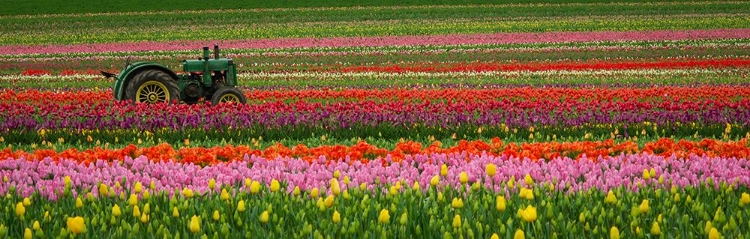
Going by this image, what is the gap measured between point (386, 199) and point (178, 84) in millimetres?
9702

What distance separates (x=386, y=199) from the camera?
5.21 metres

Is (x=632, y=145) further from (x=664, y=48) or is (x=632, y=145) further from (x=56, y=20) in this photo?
(x=56, y=20)

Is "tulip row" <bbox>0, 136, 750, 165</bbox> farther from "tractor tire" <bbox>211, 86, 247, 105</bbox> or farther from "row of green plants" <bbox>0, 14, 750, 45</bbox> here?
"row of green plants" <bbox>0, 14, 750, 45</bbox>

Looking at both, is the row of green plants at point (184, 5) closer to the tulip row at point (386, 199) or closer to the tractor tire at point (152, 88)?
the tractor tire at point (152, 88)

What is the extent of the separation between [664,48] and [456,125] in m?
22.4

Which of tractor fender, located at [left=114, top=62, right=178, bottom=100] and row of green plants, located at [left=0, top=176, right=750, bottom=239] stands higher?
row of green plants, located at [left=0, top=176, right=750, bottom=239]

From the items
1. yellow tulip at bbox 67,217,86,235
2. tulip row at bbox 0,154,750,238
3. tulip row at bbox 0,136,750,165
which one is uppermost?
yellow tulip at bbox 67,217,86,235

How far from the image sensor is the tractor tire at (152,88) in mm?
13414

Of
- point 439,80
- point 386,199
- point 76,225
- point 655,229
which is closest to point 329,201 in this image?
point 386,199

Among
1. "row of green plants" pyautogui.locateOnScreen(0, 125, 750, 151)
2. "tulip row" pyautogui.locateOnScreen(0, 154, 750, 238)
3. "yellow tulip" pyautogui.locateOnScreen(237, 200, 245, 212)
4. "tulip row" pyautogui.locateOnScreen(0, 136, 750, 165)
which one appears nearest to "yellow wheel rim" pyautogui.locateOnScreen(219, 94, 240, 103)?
"row of green plants" pyautogui.locateOnScreen(0, 125, 750, 151)

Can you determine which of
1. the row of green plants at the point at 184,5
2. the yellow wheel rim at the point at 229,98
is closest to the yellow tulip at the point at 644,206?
the yellow wheel rim at the point at 229,98

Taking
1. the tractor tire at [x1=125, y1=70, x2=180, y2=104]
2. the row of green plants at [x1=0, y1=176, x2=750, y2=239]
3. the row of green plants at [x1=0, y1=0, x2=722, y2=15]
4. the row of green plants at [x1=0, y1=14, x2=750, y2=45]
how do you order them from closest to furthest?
the row of green plants at [x1=0, y1=176, x2=750, y2=239], the tractor tire at [x1=125, y1=70, x2=180, y2=104], the row of green plants at [x1=0, y1=14, x2=750, y2=45], the row of green plants at [x1=0, y1=0, x2=722, y2=15]

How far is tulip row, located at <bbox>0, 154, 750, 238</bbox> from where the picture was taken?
14.4 feet

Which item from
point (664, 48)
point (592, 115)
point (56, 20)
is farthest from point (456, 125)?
point (56, 20)
